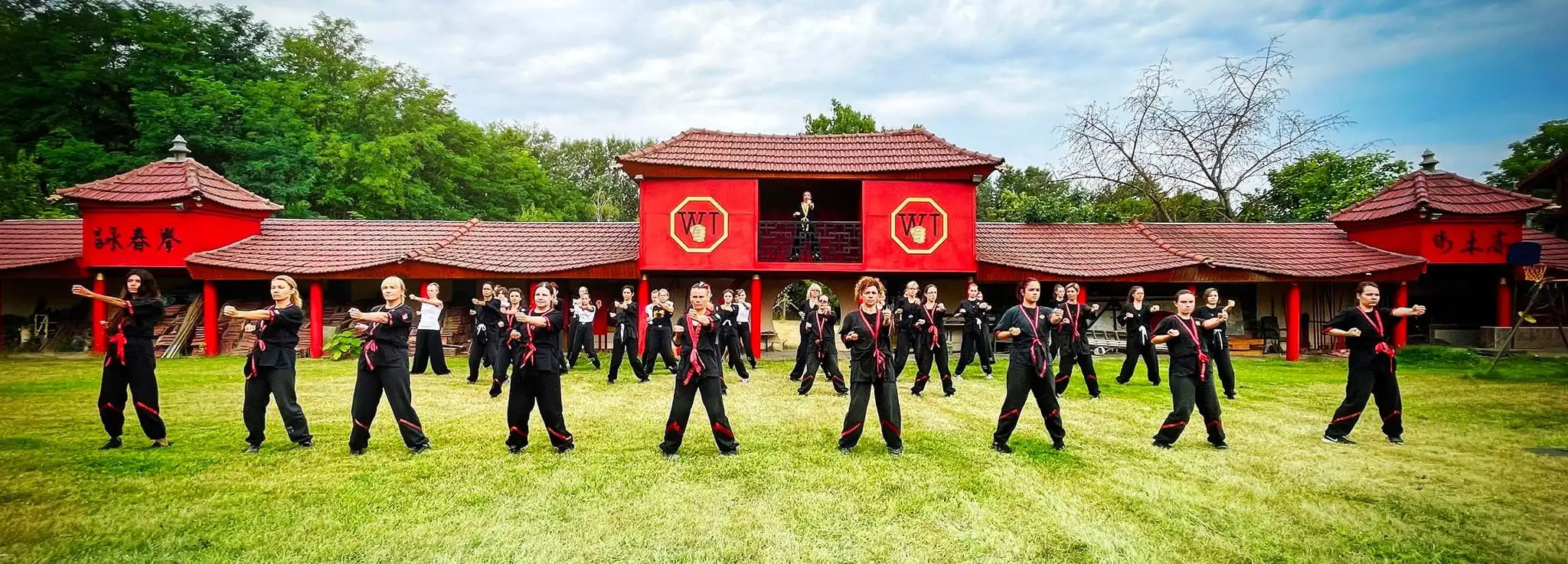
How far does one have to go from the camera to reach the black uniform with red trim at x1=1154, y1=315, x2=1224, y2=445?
279 inches

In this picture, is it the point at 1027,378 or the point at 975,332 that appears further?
the point at 975,332

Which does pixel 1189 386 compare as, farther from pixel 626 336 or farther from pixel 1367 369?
pixel 626 336

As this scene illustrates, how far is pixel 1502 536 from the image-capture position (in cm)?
481

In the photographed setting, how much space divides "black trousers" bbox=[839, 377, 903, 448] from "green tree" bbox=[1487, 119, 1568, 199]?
26.9 m

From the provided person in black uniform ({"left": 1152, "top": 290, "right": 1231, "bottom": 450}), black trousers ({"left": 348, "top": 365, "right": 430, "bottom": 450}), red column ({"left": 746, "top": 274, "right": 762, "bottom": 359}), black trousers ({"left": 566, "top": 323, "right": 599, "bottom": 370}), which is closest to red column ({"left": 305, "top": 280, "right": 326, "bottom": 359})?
black trousers ({"left": 566, "top": 323, "right": 599, "bottom": 370})

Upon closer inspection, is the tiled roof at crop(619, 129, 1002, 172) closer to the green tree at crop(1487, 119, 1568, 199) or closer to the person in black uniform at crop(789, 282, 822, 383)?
the person in black uniform at crop(789, 282, 822, 383)

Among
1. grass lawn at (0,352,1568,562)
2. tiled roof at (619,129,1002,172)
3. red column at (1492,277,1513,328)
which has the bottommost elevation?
grass lawn at (0,352,1568,562)

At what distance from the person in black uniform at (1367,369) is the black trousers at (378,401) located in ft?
29.3

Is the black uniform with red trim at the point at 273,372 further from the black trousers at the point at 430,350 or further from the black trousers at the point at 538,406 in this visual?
the black trousers at the point at 430,350

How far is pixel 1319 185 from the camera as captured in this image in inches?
1078

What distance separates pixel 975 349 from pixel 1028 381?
635cm

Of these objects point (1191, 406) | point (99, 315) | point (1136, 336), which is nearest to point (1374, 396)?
point (1191, 406)

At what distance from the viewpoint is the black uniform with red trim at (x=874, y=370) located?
6.85m

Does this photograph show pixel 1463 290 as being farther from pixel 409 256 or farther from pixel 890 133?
pixel 409 256
